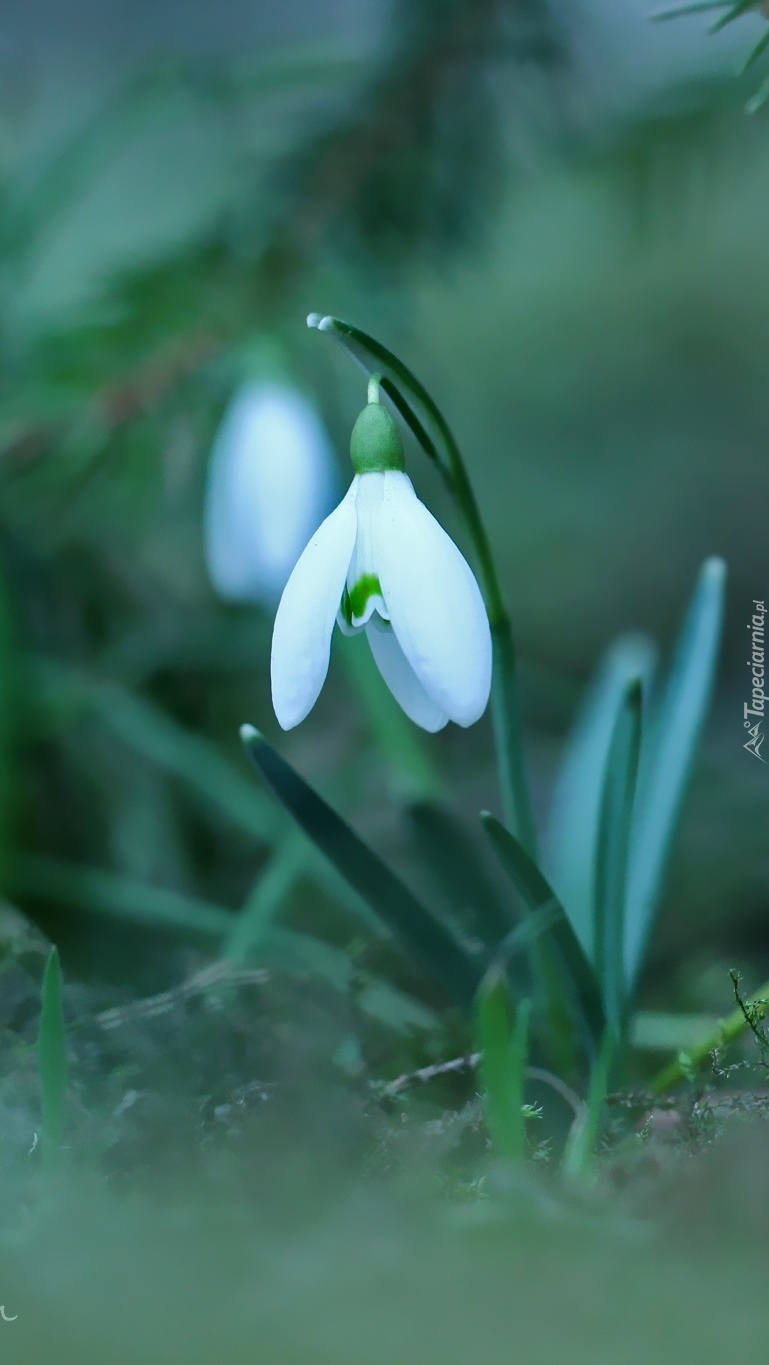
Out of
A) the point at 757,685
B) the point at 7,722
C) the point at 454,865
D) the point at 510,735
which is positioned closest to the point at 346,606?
the point at 510,735

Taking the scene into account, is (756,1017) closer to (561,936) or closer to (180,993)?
(561,936)

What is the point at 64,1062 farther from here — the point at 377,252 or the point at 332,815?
the point at 377,252

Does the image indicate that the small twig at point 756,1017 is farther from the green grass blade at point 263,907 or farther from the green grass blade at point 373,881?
the green grass blade at point 263,907

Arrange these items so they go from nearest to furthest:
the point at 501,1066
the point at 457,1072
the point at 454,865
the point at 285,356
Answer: the point at 501,1066
the point at 457,1072
the point at 454,865
the point at 285,356

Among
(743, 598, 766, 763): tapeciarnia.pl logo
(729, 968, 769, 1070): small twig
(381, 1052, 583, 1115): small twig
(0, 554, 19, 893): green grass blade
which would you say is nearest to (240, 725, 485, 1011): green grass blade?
(381, 1052, 583, 1115): small twig

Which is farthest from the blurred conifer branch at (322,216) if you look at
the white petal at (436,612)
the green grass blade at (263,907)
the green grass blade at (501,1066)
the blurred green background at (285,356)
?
the green grass blade at (501,1066)

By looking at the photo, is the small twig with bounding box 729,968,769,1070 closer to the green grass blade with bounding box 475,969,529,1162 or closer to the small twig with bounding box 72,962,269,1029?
the green grass blade with bounding box 475,969,529,1162

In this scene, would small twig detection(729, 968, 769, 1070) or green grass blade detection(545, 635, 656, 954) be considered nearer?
small twig detection(729, 968, 769, 1070)
